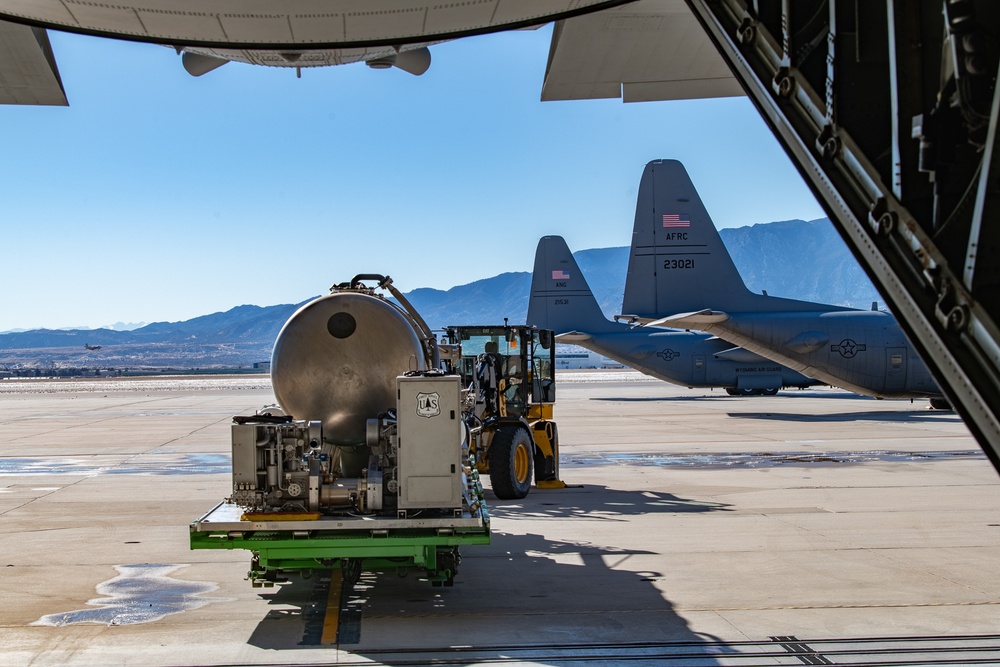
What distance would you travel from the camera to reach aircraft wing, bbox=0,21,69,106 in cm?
876

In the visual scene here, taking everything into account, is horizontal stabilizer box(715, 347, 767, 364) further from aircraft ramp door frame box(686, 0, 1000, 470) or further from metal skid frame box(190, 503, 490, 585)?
aircraft ramp door frame box(686, 0, 1000, 470)

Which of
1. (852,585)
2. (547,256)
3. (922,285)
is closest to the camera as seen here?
(922,285)

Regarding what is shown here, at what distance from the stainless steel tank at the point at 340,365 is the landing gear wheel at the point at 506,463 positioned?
5468mm

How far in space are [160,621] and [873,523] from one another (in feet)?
29.0

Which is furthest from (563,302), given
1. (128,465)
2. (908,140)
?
(908,140)

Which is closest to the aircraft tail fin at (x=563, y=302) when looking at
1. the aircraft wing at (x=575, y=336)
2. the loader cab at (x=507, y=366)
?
the aircraft wing at (x=575, y=336)

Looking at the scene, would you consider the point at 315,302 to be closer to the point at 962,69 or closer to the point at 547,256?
the point at 962,69

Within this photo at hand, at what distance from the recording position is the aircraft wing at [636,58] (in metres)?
9.01

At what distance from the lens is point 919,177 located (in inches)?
195

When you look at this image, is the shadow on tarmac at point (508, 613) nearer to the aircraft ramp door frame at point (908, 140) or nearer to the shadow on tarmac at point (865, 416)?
the aircraft ramp door frame at point (908, 140)

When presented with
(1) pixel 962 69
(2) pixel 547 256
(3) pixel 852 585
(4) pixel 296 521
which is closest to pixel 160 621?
(4) pixel 296 521

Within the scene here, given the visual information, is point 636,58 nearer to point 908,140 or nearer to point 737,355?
point 908,140

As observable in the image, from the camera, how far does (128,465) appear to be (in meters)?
20.0

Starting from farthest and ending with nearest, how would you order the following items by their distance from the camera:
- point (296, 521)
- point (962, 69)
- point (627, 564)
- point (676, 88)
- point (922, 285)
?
point (676, 88) → point (627, 564) → point (296, 521) → point (922, 285) → point (962, 69)
